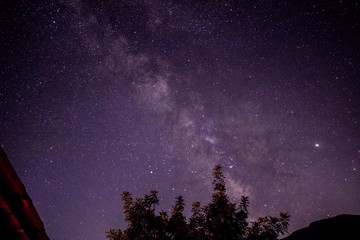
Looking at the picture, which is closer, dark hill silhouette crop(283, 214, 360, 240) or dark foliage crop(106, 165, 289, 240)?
dark foliage crop(106, 165, 289, 240)

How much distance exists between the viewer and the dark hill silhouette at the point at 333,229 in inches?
929

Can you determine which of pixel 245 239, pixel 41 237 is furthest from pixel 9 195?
pixel 245 239

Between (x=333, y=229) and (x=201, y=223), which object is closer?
(x=201, y=223)

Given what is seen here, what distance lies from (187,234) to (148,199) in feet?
9.04

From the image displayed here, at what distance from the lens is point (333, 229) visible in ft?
83.8

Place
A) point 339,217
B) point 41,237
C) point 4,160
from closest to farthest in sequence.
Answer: point 4,160 < point 41,237 < point 339,217

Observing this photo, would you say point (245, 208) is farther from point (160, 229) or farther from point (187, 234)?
point (160, 229)

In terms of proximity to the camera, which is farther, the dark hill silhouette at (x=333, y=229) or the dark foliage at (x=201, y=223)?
the dark hill silhouette at (x=333, y=229)

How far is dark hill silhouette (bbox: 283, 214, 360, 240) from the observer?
23.6 m

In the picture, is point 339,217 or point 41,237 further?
point 339,217

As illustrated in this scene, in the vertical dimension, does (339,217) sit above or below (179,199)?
below

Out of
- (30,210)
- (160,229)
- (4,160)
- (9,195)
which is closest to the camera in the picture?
Answer: (4,160)

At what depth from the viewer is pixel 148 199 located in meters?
11.0

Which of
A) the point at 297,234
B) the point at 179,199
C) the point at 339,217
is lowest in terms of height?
the point at 297,234
